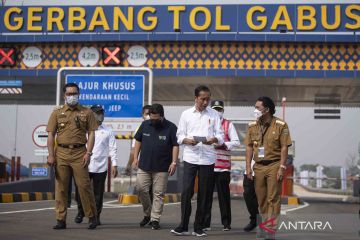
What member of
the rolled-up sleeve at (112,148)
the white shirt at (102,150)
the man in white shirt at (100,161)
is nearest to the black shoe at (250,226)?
the man in white shirt at (100,161)

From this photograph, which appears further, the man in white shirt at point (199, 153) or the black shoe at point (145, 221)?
the black shoe at point (145, 221)

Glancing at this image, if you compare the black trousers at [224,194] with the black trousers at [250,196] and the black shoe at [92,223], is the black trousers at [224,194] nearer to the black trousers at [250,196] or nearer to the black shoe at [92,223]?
the black trousers at [250,196]

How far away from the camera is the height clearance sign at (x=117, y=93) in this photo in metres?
17.9

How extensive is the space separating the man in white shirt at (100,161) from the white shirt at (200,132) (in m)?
2.05

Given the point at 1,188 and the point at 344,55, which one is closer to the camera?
the point at 1,188

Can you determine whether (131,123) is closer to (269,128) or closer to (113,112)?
(113,112)

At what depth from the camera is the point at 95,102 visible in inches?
714

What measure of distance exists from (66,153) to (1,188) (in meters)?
9.97

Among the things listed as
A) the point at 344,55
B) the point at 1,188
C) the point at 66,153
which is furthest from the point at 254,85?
Answer: the point at 66,153

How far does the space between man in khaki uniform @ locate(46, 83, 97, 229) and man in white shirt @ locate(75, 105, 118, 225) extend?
119 centimetres

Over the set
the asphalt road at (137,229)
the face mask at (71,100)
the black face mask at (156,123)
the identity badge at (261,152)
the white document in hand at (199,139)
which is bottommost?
the asphalt road at (137,229)

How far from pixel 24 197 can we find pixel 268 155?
1129 centimetres

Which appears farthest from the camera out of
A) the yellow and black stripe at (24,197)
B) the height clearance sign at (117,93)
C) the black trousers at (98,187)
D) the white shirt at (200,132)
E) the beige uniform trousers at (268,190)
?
the height clearance sign at (117,93)

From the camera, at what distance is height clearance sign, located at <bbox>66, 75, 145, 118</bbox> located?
705 inches
